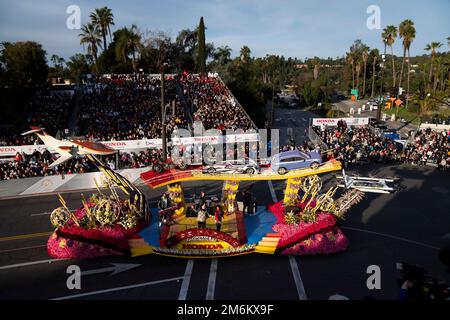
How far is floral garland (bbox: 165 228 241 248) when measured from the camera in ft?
51.3

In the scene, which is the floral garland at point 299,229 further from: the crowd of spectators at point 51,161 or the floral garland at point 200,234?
the crowd of spectators at point 51,161

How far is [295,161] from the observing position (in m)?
18.9

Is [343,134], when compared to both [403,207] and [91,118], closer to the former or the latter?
[403,207]

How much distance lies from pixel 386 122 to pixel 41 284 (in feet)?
191

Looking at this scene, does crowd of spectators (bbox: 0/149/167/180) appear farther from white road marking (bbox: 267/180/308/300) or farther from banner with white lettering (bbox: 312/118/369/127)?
banner with white lettering (bbox: 312/118/369/127)

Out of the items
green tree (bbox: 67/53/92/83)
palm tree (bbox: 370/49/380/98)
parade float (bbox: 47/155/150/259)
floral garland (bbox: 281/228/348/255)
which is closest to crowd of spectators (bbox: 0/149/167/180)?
parade float (bbox: 47/155/150/259)

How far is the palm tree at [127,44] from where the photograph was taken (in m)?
63.4

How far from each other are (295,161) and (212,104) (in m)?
28.7

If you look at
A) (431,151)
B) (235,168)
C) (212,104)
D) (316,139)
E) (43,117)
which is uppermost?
(212,104)

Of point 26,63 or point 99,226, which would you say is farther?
point 26,63

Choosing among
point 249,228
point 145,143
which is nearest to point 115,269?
point 249,228

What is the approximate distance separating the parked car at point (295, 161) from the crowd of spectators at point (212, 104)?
62.1 ft

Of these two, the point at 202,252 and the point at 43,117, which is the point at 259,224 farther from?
the point at 43,117
